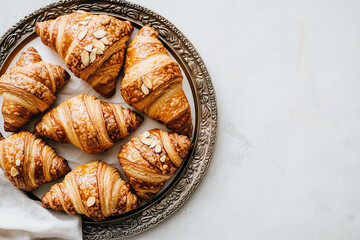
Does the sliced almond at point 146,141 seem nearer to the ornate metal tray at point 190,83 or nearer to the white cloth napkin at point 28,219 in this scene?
the ornate metal tray at point 190,83

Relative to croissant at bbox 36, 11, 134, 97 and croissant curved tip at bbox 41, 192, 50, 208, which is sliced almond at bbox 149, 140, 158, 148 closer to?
croissant at bbox 36, 11, 134, 97

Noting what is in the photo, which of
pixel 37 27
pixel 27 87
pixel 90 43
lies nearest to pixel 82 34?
pixel 90 43

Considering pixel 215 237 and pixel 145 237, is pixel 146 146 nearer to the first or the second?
pixel 145 237

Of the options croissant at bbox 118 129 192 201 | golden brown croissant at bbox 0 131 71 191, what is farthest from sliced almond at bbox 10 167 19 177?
croissant at bbox 118 129 192 201

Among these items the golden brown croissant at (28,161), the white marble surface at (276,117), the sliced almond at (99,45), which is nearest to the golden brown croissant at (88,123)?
the golden brown croissant at (28,161)

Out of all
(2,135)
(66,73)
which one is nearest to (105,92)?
(66,73)

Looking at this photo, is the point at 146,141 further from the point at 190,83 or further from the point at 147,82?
the point at 190,83
